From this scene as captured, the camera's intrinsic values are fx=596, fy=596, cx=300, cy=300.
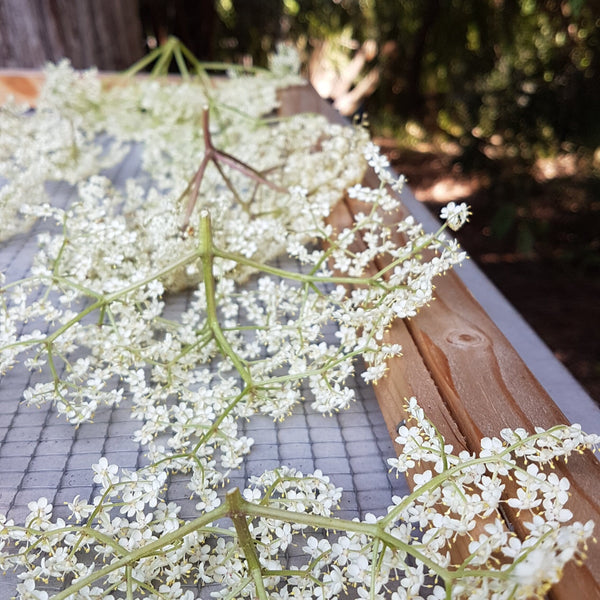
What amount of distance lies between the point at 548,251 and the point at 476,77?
0.77m

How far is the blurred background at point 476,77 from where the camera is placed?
1.90 m

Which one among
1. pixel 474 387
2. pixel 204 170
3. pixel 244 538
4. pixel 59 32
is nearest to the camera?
pixel 244 538

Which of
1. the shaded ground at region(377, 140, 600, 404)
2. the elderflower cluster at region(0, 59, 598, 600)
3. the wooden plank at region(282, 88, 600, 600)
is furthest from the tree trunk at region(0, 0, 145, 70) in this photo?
the wooden plank at region(282, 88, 600, 600)

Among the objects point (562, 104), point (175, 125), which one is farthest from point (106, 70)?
point (562, 104)

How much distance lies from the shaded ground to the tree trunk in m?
1.36

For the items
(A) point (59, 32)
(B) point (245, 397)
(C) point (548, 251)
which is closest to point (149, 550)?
(B) point (245, 397)

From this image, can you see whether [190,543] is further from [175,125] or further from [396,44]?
[396,44]

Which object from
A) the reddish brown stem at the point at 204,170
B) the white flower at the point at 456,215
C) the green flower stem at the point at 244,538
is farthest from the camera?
the reddish brown stem at the point at 204,170

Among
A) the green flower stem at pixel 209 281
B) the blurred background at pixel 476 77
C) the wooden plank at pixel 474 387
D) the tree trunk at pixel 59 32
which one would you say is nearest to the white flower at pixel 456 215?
the wooden plank at pixel 474 387

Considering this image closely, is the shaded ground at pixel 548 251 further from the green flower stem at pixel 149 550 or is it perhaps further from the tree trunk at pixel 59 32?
the green flower stem at pixel 149 550

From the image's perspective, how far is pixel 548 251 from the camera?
7.80 feet

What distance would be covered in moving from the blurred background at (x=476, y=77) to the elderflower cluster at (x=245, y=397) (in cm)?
120

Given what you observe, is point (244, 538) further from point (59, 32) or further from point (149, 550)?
point (59, 32)

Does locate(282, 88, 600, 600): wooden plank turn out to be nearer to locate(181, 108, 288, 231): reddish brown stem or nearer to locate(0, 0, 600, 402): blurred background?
locate(181, 108, 288, 231): reddish brown stem
